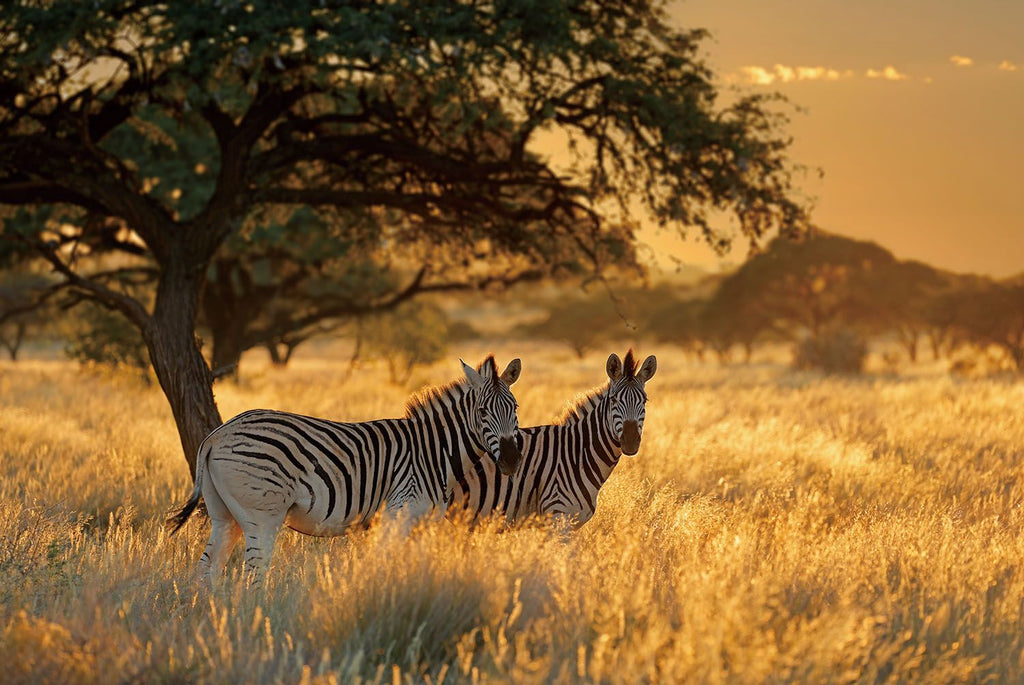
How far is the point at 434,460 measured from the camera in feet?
24.6

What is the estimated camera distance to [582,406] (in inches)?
327

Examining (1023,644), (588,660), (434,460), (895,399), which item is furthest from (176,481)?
(895,399)

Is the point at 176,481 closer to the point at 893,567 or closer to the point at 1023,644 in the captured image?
the point at 893,567

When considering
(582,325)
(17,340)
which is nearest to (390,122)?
(17,340)

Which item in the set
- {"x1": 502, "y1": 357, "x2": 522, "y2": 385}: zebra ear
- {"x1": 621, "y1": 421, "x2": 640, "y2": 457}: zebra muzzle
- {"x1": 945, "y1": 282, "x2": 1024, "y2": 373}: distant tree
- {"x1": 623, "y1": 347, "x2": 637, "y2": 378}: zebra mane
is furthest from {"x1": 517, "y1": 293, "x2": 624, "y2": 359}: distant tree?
{"x1": 502, "y1": 357, "x2": 522, "y2": 385}: zebra ear

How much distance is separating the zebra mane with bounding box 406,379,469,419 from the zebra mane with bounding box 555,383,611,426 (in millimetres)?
1083

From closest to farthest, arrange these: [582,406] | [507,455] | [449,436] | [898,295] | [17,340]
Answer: [507,455] → [449,436] → [582,406] → [898,295] → [17,340]

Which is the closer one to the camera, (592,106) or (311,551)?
(311,551)

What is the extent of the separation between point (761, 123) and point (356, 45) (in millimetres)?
4789

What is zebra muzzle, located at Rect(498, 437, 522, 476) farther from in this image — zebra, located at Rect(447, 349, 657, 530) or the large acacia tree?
the large acacia tree

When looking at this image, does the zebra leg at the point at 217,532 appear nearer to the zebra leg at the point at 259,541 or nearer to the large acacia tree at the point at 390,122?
the zebra leg at the point at 259,541

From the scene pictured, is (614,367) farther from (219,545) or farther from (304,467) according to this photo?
(219,545)

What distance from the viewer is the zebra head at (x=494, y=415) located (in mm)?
7242

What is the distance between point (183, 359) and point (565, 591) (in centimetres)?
700
